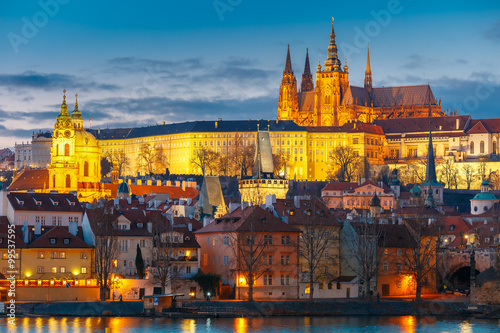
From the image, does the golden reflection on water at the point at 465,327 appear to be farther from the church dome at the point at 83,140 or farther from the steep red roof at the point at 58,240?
the church dome at the point at 83,140

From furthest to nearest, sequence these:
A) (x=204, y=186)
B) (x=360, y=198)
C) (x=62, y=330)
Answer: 1. (x=360, y=198)
2. (x=204, y=186)
3. (x=62, y=330)

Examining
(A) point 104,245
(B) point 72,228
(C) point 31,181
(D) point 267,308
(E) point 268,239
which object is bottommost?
(D) point 267,308

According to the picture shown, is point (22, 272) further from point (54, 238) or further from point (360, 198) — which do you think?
point (360, 198)

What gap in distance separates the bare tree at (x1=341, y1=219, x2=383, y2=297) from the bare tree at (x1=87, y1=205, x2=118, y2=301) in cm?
1439

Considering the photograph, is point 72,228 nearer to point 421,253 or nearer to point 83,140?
point 421,253

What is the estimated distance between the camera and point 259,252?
71375 mm

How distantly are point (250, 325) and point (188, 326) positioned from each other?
3.15m

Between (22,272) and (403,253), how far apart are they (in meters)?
24.2

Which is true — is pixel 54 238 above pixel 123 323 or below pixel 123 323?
above

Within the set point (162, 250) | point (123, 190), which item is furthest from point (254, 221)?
point (123, 190)

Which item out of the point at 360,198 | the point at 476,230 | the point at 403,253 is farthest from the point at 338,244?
the point at 360,198

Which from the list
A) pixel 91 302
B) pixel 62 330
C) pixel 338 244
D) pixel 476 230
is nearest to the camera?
pixel 62 330

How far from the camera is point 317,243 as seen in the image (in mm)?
Answer: 73438

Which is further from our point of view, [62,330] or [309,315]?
[309,315]
